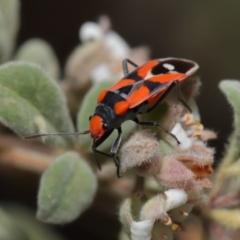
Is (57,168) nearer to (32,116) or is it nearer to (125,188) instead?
(32,116)

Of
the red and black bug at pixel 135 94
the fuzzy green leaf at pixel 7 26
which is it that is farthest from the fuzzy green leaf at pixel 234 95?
the fuzzy green leaf at pixel 7 26

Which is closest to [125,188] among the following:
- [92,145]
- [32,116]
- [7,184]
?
[92,145]

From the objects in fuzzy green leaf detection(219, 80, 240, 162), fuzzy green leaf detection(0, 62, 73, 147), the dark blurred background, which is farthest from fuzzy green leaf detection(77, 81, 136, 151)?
the dark blurred background

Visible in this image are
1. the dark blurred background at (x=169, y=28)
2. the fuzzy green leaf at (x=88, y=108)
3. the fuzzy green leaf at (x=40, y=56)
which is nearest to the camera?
the fuzzy green leaf at (x=88, y=108)

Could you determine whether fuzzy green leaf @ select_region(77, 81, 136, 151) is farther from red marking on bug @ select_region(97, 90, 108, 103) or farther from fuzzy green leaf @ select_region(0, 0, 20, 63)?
fuzzy green leaf @ select_region(0, 0, 20, 63)

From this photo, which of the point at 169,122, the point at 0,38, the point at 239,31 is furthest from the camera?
the point at 239,31

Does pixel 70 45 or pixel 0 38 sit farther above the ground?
pixel 0 38

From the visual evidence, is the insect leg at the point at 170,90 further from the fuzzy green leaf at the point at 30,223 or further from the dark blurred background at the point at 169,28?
the dark blurred background at the point at 169,28
